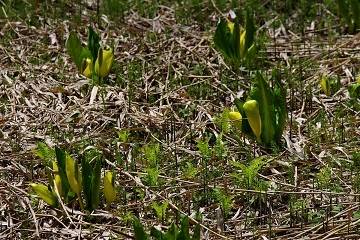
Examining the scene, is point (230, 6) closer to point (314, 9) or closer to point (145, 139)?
point (314, 9)

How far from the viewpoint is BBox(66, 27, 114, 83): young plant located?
4.20 meters

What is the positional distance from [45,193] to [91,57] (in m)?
1.31

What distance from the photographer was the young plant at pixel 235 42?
4.27 metres

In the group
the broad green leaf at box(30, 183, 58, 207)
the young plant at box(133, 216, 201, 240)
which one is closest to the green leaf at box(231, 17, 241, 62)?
the broad green leaf at box(30, 183, 58, 207)

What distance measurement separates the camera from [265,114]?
3.47m

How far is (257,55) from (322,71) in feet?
1.22

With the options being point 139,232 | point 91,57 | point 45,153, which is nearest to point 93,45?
point 91,57

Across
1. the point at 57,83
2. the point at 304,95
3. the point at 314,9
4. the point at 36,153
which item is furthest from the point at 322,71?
the point at 36,153

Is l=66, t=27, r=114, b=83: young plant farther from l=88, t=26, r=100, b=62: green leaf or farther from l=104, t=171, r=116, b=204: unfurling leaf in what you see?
l=104, t=171, r=116, b=204: unfurling leaf

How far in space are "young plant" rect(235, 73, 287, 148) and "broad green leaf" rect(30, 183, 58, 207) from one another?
2.89ft

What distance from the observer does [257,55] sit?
177 inches

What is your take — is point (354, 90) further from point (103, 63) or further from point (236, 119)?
point (103, 63)

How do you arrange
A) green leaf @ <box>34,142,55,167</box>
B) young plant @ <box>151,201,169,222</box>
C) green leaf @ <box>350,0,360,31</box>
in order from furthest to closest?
1. green leaf @ <box>350,0,360,31</box>
2. green leaf @ <box>34,142,55,167</box>
3. young plant @ <box>151,201,169,222</box>

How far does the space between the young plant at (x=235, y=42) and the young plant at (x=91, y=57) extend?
568 millimetres
